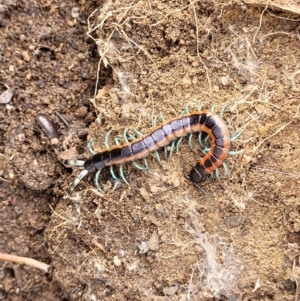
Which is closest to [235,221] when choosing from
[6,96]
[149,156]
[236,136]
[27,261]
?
[236,136]

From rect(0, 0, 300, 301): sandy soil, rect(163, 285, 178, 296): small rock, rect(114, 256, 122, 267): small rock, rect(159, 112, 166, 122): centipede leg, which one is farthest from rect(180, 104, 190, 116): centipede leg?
rect(163, 285, 178, 296): small rock

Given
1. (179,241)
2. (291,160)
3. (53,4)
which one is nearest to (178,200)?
(179,241)

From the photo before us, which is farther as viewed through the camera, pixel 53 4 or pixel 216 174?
pixel 53 4

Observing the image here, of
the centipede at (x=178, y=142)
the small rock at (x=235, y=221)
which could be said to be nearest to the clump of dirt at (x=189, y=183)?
the small rock at (x=235, y=221)

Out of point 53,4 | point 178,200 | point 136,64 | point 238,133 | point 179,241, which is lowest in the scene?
point 179,241

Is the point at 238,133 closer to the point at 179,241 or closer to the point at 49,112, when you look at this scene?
the point at 179,241

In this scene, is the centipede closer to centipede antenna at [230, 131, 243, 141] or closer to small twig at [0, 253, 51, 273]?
centipede antenna at [230, 131, 243, 141]

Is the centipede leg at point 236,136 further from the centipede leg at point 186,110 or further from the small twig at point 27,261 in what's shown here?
the small twig at point 27,261

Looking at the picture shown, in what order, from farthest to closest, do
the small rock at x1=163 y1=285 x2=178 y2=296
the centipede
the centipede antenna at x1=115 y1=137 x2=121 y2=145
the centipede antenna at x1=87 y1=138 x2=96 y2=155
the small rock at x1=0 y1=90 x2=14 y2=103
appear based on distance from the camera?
1. the small rock at x1=0 y1=90 x2=14 y2=103
2. the centipede antenna at x1=87 y1=138 x2=96 y2=155
3. the centipede antenna at x1=115 y1=137 x2=121 y2=145
4. the small rock at x1=163 y1=285 x2=178 y2=296
5. the centipede
